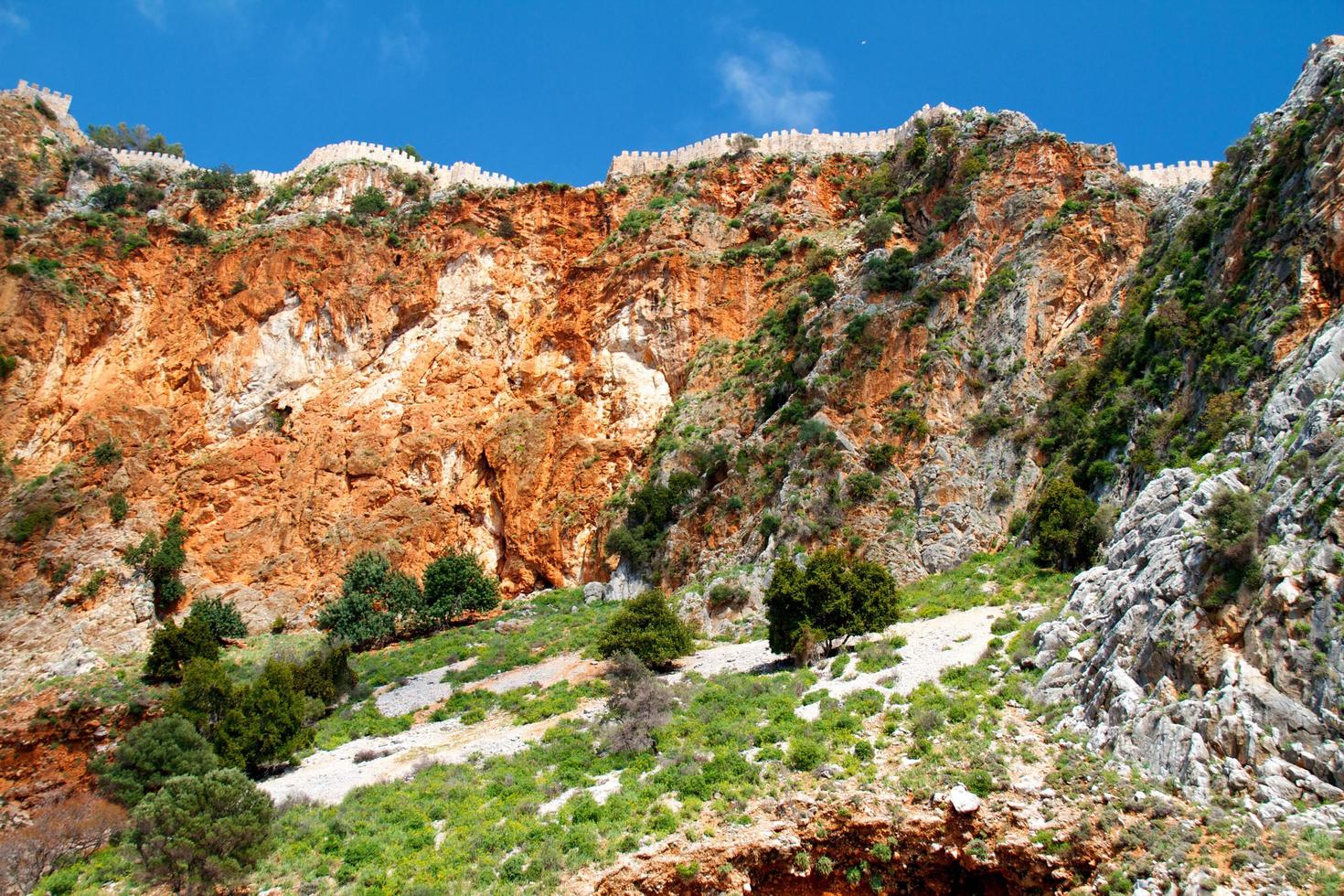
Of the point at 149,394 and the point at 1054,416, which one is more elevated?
the point at 149,394

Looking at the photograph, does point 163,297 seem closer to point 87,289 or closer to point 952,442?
point 87,289

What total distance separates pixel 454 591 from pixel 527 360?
41.1 feet

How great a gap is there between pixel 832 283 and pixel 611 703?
2185 centimetres

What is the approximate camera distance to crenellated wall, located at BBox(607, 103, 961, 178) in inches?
1819

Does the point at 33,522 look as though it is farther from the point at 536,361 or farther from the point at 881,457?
the point at 881,457

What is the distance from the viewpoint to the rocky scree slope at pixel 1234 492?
40.6ft

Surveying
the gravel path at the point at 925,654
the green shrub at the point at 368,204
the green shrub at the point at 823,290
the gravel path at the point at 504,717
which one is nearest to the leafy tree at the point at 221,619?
the gravel path at the point at 504,717

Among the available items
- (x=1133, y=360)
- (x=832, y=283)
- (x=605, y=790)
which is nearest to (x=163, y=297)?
(x=832, y=283)

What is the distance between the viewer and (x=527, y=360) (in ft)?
144

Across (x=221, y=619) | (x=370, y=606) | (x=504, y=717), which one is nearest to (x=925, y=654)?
(x=504, y=717)

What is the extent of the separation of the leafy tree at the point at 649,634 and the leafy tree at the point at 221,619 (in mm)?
16435

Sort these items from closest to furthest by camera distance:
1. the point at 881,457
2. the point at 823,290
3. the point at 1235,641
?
the point at 1235,641 < the point at 881,457 < the point at 823,290

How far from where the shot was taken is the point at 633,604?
2609 cm

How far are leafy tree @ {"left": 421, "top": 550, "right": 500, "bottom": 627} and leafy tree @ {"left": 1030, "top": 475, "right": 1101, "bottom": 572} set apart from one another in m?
20.1
